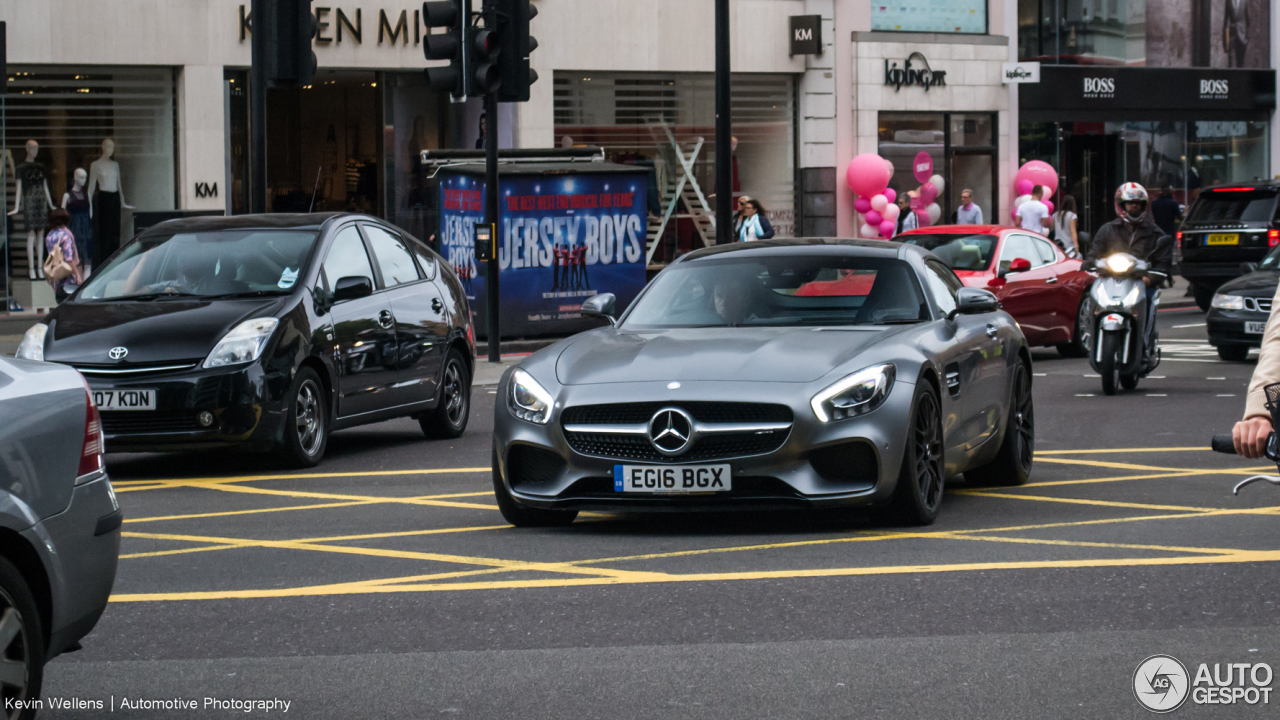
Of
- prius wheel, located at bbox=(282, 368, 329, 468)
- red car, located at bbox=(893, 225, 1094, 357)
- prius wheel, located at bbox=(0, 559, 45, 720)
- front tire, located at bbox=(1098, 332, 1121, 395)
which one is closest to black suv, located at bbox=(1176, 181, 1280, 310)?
red car, located at bbox=(893, 225, 1094, 357)

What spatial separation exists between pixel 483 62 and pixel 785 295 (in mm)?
9190

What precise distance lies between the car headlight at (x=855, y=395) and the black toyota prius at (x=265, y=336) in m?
4.00

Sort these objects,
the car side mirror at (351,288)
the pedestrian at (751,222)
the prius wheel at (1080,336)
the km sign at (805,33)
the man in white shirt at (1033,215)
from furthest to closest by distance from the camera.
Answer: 1. the km sign at (805,33)
2. the man in white shirt at (1033,215)
3. the pedestrian at (751,222)
4. the prius wheel at (1080,336)
5. the car side mirror at (351,288)

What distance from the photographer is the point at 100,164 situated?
25.5m

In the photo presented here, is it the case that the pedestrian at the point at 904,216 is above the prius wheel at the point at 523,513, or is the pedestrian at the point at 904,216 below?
above

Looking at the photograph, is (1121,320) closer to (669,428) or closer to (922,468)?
(922,468)

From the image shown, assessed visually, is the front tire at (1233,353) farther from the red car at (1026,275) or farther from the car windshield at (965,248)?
the car windshield at (965,248)

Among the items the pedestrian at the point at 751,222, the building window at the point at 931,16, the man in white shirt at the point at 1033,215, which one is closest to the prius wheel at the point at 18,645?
the pedestrian at the point at 751,222

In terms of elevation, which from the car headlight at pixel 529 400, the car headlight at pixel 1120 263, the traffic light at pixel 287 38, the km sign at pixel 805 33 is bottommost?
the car headlight at pixel 529 400

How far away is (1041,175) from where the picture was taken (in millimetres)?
33969

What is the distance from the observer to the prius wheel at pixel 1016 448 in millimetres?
10156

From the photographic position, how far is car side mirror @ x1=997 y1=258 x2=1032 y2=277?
1903 centimetres

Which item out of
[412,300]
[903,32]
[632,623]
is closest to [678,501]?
[632,623]
